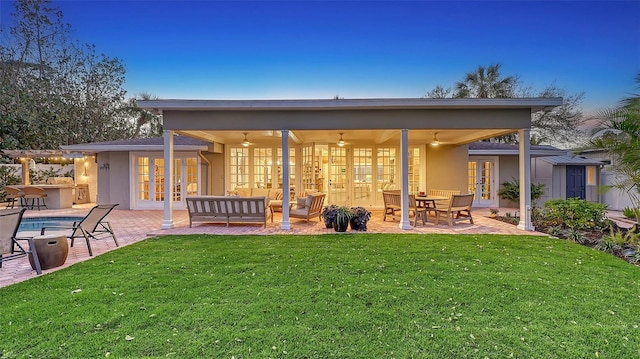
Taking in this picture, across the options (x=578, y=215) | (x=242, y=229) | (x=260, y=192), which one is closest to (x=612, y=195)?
(x=578, y=215)

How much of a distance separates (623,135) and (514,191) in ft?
18.1

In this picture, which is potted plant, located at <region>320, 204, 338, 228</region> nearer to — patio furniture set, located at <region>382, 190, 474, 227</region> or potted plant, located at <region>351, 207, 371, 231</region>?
potted plant, located at <region>351, 207, 371, 231</region>

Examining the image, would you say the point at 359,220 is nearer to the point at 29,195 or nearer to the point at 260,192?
the point at 260,192

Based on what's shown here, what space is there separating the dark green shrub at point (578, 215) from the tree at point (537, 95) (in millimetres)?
13797

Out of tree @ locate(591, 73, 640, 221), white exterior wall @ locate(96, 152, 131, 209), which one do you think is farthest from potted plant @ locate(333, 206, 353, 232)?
white exterior wall @ locate(96, 152, 131, 209)

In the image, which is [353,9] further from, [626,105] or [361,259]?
[361,259]

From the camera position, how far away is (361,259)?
15.0 ft

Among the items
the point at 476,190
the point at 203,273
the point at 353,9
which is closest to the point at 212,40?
the point at 353,9

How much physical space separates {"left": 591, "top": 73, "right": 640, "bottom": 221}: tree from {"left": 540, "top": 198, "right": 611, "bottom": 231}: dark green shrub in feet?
2.54

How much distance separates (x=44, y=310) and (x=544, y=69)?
829 inches

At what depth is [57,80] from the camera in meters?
18.1

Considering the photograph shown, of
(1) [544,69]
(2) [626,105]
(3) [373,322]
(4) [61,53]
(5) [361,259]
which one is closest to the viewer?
(3) [373,322]

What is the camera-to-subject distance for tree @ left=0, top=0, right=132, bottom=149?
45.8 feet

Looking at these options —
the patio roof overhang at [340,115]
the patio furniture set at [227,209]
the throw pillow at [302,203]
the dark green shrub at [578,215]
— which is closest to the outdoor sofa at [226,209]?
the patio furniture set at [227,209]
